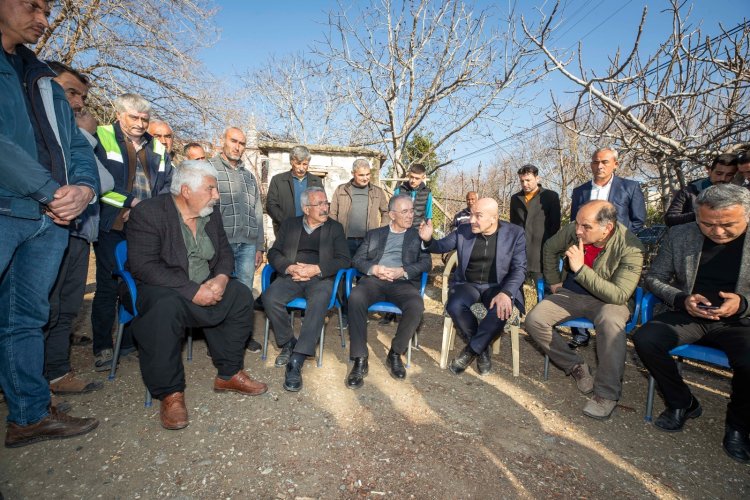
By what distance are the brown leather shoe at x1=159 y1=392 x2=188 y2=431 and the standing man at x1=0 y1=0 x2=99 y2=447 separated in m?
0.46

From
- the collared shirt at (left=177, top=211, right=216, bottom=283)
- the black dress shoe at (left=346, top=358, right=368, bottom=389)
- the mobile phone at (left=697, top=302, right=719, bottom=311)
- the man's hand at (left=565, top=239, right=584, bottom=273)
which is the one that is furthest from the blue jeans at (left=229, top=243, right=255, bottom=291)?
the mobile phone at (left=697, top=302, right=719, bottom=311)

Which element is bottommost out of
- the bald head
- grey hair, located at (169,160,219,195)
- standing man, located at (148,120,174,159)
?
the bald head

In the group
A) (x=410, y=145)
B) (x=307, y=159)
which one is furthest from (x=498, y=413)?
(x=410, y=145)

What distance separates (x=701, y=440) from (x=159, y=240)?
157 inches

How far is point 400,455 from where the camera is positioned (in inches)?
88.4

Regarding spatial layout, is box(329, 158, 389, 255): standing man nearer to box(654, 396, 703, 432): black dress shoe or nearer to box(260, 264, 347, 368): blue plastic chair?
box(260, 264, 347, 368): blue plastic chair

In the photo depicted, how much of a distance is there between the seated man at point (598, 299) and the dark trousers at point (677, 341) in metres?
0.18

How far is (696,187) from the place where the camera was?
3529 mm

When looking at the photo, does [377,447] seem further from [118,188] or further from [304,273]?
[118,188]

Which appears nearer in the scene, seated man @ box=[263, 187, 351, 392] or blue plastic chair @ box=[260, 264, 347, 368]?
seated man @ box=[263, 187, 351, 392]

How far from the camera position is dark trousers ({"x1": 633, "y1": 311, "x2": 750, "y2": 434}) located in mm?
2506

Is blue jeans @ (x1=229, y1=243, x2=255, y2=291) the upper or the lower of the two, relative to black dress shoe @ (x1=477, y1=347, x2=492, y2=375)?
upper

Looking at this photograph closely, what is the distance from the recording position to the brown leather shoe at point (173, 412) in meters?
2.37

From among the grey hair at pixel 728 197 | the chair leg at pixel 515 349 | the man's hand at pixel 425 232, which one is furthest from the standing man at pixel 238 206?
the grey hair at pixel 728 197
